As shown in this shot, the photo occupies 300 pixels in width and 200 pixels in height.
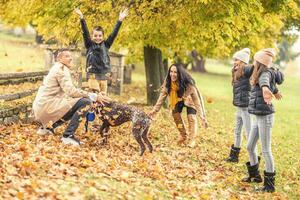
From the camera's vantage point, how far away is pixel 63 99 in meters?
9.38

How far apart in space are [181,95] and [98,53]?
2010mm

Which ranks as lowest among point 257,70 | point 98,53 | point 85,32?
point 257,70

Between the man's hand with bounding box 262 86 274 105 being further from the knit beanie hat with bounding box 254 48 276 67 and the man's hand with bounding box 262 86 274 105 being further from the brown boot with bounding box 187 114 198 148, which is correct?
the brown boot with bounding box 187 114 198 148

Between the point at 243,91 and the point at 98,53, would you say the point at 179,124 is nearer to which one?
the point at 243,91

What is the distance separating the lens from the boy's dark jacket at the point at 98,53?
10.1 m

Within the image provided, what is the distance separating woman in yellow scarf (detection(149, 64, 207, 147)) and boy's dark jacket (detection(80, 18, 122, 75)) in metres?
1.35

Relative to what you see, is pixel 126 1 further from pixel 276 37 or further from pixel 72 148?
pixel 276 37

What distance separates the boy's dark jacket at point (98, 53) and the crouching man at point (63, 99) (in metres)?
0.91

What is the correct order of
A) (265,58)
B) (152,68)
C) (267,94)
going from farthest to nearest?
(152,68)
(265,58)
(267,94)

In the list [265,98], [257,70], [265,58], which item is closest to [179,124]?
[257,70]

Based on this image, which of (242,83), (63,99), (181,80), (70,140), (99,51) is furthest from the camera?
(181,80)

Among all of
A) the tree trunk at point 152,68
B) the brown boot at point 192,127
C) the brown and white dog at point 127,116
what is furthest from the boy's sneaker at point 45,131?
the tree trunk at point 152,68

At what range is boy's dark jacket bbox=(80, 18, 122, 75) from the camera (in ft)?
33.0

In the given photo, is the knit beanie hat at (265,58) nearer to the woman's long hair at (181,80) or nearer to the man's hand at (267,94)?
the man's hand at (267,94)
